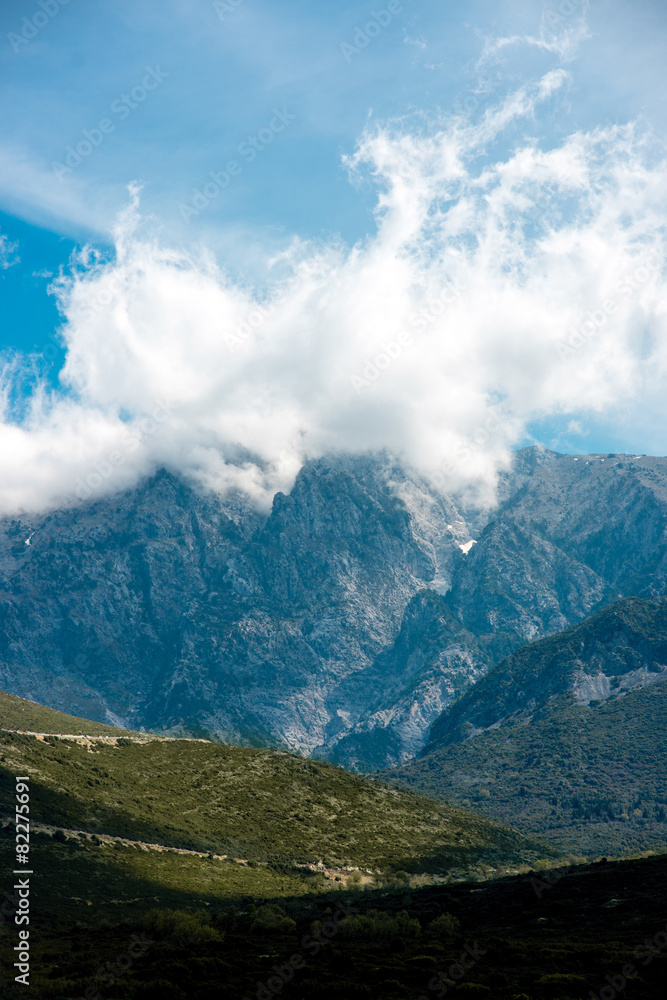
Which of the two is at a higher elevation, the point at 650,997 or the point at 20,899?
the point at 20,899

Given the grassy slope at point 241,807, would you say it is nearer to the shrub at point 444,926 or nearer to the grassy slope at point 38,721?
the grassy slope at point 38,721

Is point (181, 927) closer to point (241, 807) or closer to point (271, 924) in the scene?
point (271, 924)

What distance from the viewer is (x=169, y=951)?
54844 mm

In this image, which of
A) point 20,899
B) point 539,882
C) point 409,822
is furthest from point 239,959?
point 409,822

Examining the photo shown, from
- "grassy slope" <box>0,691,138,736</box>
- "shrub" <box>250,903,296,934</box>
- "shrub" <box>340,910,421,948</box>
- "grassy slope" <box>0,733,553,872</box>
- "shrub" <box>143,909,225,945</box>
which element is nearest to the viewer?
"shrub" <box>143,909,225,945</box>

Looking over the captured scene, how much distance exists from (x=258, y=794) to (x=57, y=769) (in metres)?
41.8

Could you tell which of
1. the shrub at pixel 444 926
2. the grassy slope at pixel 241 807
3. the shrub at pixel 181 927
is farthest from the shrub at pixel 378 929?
the grassy slope at pixel 241 807

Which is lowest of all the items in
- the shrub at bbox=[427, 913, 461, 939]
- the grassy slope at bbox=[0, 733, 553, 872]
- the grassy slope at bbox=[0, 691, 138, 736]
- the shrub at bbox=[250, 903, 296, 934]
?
the shrub at bbox=[427, 913, 461, 939]

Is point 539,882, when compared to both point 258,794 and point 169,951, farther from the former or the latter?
point 258,794

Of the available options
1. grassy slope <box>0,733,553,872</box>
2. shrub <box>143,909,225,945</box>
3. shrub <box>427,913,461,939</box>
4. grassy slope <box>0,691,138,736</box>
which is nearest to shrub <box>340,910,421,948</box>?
shrub <box>427,913,461,939</box>

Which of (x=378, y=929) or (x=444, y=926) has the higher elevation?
(x=378, y=929)

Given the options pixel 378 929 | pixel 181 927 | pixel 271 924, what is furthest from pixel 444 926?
pixel 181 927

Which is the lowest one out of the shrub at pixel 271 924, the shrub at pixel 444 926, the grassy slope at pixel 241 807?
the shrub at pixel 444 926

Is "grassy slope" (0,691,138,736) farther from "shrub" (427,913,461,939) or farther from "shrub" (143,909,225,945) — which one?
"shrub" (427,913,461,939)
